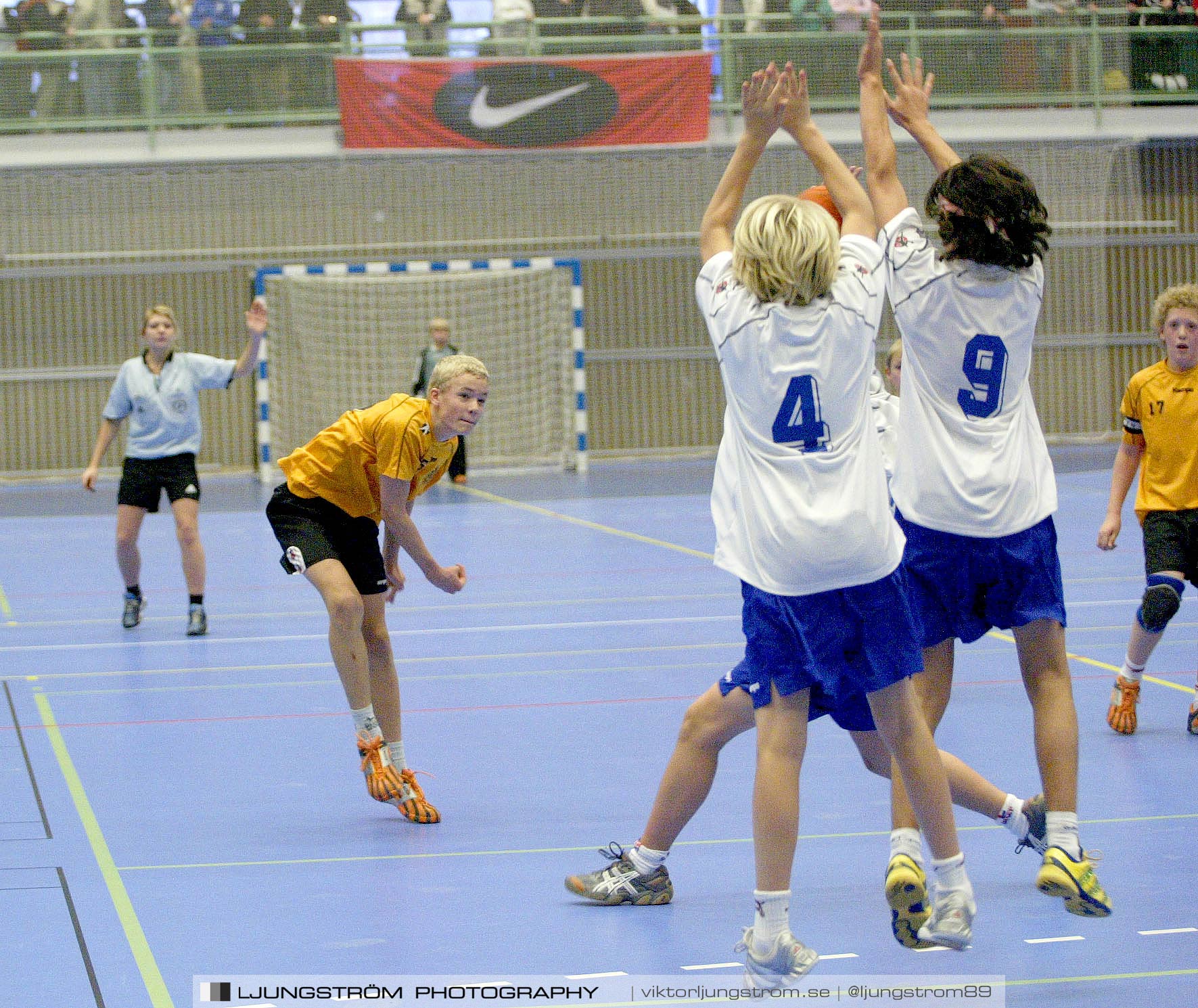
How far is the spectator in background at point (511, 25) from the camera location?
A: 19.1m

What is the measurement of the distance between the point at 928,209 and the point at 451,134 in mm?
15981

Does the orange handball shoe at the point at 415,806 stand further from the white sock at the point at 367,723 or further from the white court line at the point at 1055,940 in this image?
the white court line at the point at 1055,940

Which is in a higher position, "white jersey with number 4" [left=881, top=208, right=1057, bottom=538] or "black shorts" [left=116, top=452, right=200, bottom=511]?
"white jersey with number 4" [left=881, top=208, right=1057, bottom=538]

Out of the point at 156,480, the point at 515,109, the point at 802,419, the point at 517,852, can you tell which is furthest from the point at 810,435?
the point at 515,109

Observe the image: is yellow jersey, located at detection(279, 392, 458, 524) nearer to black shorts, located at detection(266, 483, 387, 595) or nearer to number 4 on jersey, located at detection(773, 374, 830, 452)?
black shorts, located at detection(266, 483, 387, 595)

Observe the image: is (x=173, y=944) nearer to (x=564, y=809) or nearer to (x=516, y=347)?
(x=564, y=809)

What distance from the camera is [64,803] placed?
15.8 ft

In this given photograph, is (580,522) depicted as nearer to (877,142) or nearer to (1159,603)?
(1159,603)

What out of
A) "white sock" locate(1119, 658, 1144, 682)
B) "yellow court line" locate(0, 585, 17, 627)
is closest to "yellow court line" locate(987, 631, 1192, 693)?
"white sock" locate(1119, 658, 1144, 682)

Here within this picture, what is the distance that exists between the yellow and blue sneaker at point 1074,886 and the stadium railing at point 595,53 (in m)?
16.9

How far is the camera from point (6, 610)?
30.6 ft

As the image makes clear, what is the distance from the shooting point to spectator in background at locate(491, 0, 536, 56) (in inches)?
754

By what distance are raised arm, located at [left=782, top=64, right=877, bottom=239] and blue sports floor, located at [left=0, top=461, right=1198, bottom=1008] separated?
165cm

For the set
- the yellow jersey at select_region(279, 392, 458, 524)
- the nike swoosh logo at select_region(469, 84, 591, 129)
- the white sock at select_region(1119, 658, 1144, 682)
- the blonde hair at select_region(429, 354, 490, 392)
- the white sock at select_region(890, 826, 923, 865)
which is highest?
the nike swoosh logo at select_region(469, 84, 591, 129)
